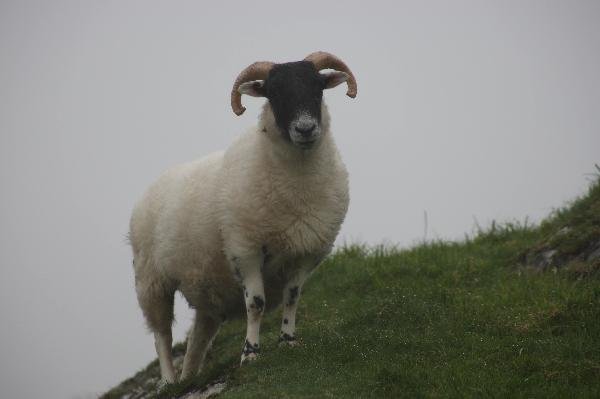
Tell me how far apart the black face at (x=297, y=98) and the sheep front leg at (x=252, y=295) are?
149 centimetres

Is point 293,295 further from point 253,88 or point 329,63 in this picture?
point 329,63

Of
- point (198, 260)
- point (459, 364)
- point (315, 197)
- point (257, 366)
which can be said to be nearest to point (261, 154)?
point (315, 197)

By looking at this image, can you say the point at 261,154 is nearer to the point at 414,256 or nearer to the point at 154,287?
the point at 154,287

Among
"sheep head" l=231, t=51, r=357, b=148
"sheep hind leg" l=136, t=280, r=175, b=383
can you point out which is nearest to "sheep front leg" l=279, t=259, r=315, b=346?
"sheep head" l=231, t=51, r=357, b=148

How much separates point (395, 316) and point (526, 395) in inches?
118

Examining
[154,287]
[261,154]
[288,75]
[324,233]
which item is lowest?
[154,287]

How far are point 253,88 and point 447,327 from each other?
363cm

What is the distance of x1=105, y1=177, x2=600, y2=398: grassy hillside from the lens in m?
7.89

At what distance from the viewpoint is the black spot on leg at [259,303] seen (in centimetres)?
966

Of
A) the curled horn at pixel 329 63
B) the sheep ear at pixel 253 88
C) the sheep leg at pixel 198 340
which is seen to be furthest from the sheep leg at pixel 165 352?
the curled horn at pixel 329 63

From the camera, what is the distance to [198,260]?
10547 millimetres

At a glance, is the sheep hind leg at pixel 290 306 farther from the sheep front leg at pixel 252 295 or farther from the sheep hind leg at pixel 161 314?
the sheep hind leg at pixel 161 314

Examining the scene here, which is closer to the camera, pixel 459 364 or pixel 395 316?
pixel 459 364

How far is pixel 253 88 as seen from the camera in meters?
10.2
